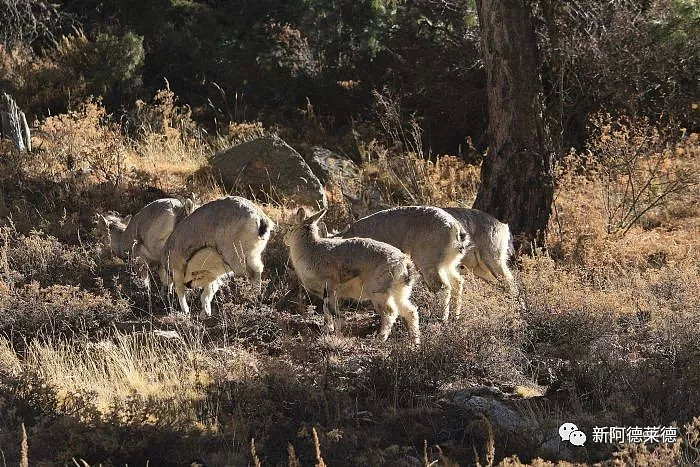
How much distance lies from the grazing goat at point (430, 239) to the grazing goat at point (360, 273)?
3.30 feet

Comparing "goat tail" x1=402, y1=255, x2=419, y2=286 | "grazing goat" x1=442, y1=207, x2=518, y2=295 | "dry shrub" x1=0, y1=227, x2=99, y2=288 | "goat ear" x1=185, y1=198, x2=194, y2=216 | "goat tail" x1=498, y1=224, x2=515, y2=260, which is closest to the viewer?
"goat tail" x1=402, y1=255, x2=419, y2=286

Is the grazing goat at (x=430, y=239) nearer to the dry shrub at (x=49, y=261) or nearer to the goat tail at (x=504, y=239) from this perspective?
the goat tail at (x=504, y=239)

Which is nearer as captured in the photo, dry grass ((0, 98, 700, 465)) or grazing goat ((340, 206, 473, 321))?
dry grass ((0, 98, 700, 465))

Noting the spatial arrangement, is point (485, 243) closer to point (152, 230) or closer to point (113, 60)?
point (152, 230)

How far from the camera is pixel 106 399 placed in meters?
8.43

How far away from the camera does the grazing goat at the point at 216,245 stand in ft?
36.9

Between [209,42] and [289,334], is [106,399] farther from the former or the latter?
[209,42]

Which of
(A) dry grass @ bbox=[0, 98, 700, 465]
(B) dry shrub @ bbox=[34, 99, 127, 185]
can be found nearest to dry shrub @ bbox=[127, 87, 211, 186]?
(B) dry shrub @ bbox=[34, 99, 127, 185]

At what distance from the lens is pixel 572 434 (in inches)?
301

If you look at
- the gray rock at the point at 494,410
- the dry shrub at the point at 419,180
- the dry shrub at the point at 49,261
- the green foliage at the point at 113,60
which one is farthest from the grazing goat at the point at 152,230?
the green foliage at the point at 113,60

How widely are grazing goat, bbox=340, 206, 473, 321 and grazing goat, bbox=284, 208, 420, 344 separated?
100 centimetres

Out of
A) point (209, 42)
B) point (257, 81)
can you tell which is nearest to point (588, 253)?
point (257, 81)

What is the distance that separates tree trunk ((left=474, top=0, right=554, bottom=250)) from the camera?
44.7ft

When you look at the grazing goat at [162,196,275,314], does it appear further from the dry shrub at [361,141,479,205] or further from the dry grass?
the dry shrub at [361,141,479,205]
